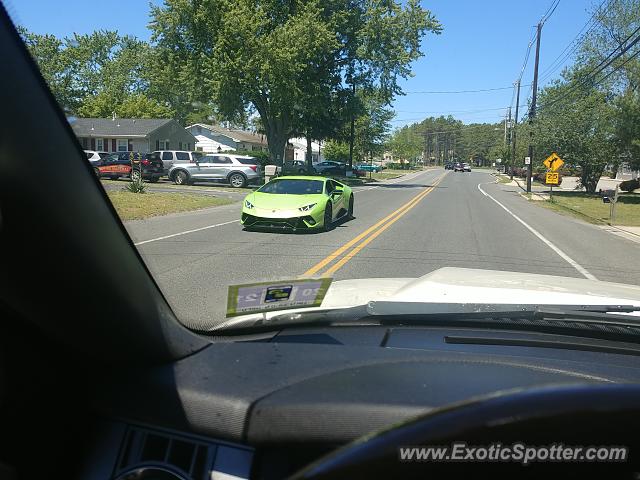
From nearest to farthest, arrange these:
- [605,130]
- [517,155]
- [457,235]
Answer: [457,235] → [605,130] → [517,155]

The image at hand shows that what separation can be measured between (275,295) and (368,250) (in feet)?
26.1

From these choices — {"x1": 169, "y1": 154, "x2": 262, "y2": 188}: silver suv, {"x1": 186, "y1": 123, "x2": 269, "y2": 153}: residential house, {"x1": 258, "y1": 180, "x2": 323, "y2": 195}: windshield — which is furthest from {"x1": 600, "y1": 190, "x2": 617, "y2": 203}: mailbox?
{"x1": 186, "y1": 123, "x2": 269, "y2": 153}: residential house

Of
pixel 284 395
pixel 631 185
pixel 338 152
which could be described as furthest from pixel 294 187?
pixel 338 152

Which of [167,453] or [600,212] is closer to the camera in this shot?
[167,453]

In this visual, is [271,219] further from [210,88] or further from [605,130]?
[605,130]

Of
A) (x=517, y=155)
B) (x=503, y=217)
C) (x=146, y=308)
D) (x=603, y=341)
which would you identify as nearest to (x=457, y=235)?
(x=503, y=217)

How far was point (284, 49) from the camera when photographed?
116ft

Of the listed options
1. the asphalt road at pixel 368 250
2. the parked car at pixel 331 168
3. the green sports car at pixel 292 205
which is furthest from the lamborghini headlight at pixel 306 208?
the parked car at pixel 331 168

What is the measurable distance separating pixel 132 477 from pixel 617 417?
1561 millimetres

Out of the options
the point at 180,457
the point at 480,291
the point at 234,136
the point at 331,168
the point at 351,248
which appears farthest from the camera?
the point at 234,136

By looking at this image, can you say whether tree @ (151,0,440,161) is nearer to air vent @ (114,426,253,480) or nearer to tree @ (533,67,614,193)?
tree @ (533,67,614,193)

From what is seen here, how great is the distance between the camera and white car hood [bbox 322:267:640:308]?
3336 mm

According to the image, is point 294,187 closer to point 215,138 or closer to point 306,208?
point 306,208

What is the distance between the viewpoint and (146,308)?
2.26 meters
